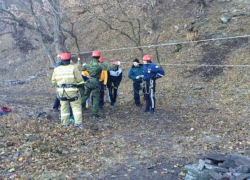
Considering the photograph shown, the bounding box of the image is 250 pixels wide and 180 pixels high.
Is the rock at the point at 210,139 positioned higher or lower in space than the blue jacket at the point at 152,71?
lower

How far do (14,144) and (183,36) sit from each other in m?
14.3

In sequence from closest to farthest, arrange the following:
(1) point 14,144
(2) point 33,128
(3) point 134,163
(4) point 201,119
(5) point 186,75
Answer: (3) point 134,163, (1) point 14,144, (2) point 33,128, (4) point 201,119, (5) point 186,75

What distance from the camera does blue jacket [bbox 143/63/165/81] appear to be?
10322mm

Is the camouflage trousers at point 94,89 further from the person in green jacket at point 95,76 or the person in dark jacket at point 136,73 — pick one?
the person in dark jacket at point 136,73

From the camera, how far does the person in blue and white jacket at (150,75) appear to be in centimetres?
1035

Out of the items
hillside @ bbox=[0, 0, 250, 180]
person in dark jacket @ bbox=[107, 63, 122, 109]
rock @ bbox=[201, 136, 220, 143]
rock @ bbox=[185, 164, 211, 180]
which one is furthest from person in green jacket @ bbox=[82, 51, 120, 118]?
rock @ bbox=[185, 164, 211, 180]

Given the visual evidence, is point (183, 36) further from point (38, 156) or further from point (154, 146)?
point (38, 156)

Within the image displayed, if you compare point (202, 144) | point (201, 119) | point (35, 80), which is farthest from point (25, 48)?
point (202, 144)

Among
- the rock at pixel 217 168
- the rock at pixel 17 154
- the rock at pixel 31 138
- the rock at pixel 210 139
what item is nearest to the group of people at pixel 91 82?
the rock at pixel 31 138

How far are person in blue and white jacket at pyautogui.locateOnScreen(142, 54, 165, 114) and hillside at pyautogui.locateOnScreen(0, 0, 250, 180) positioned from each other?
56 cm

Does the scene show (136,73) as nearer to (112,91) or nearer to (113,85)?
(113,85)

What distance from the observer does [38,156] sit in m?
6.46

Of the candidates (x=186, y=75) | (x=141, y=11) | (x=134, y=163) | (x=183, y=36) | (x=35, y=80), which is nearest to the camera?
(x=134, y=163)

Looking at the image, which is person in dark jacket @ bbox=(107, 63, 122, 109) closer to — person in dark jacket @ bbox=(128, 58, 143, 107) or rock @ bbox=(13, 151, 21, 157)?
person in dark jacket @ bbox=(128, 58, 143, 107)
